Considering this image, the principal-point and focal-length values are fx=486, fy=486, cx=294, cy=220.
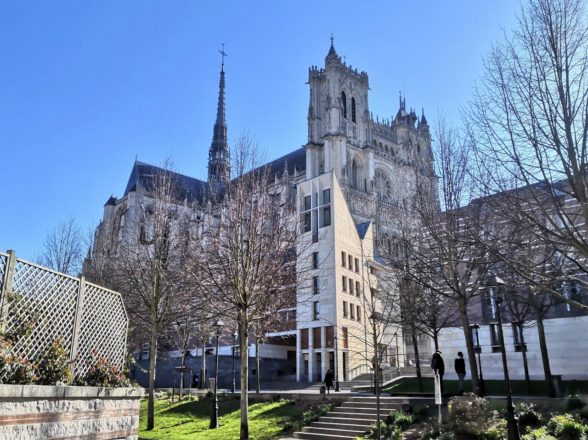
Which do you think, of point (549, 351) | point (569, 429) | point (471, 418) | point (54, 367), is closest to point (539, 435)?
point (569, 429)

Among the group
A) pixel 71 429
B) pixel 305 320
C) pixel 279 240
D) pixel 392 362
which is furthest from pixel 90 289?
pixel 392 362

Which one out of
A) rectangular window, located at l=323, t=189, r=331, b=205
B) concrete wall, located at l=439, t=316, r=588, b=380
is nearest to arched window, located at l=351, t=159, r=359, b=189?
rectangular window, located at l=323, t=189, r=331, b=205

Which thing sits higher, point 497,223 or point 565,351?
point 497,223

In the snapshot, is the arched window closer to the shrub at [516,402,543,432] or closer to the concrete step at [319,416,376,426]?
the concrete step at [319,416,376,426]

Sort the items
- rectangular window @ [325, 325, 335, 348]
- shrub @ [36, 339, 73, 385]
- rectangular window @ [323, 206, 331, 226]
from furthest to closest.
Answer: rectangular window @ [323, 206, 331, 226] → rectangular window @ [325, 325, 335, 348] → shrub @ [36, 339, 73, 385]

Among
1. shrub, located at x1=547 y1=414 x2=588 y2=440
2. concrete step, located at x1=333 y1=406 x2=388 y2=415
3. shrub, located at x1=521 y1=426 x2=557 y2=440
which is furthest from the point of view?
concrete step, located at x1=333 y1=406 x2=388 y2=415

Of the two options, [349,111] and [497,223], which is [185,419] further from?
[349,111]

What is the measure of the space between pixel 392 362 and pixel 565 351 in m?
22.0

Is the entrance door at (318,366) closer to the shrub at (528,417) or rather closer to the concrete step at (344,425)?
the concrete step at (344,425)

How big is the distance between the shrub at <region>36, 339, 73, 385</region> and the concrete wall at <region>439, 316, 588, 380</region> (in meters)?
26.8

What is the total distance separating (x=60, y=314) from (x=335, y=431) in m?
12.2

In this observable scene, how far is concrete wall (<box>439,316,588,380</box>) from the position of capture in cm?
2852

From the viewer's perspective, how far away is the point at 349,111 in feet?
269

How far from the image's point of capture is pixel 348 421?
18.0 m
